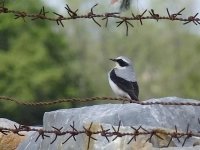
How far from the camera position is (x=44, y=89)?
47.7 metres

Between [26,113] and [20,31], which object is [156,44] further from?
[26,113]

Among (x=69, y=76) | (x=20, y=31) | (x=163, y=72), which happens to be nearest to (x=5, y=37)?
(x=20, y=31)

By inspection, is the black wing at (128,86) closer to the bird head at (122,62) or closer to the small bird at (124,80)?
the small bird at (124,80)

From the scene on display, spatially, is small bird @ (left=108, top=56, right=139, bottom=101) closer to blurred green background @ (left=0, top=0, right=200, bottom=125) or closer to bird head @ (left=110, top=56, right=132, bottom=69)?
bird head @ (left=110, top=56, right=132, bottom=69)

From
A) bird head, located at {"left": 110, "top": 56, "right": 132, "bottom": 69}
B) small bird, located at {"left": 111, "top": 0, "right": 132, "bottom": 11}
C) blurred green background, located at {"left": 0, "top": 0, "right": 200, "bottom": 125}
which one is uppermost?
small bird, located at {"left": 111, "top": 0, "right": 132, "bottom": 11}

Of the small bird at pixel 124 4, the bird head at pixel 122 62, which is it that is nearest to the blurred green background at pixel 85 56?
the bird head at pixel 122 62

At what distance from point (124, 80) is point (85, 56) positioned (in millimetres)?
49704

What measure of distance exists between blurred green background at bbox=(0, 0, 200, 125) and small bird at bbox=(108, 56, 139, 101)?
1008 inches

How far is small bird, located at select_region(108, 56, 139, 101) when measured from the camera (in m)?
13.2

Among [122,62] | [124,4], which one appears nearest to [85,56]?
[122,62]

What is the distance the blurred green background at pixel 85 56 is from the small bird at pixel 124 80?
25603 mm

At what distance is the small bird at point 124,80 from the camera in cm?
1316

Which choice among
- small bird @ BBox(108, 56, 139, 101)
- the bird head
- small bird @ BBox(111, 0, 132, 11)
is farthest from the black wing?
small bird @ BBox(111, 0, 132, 11)

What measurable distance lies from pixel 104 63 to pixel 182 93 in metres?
6.61
